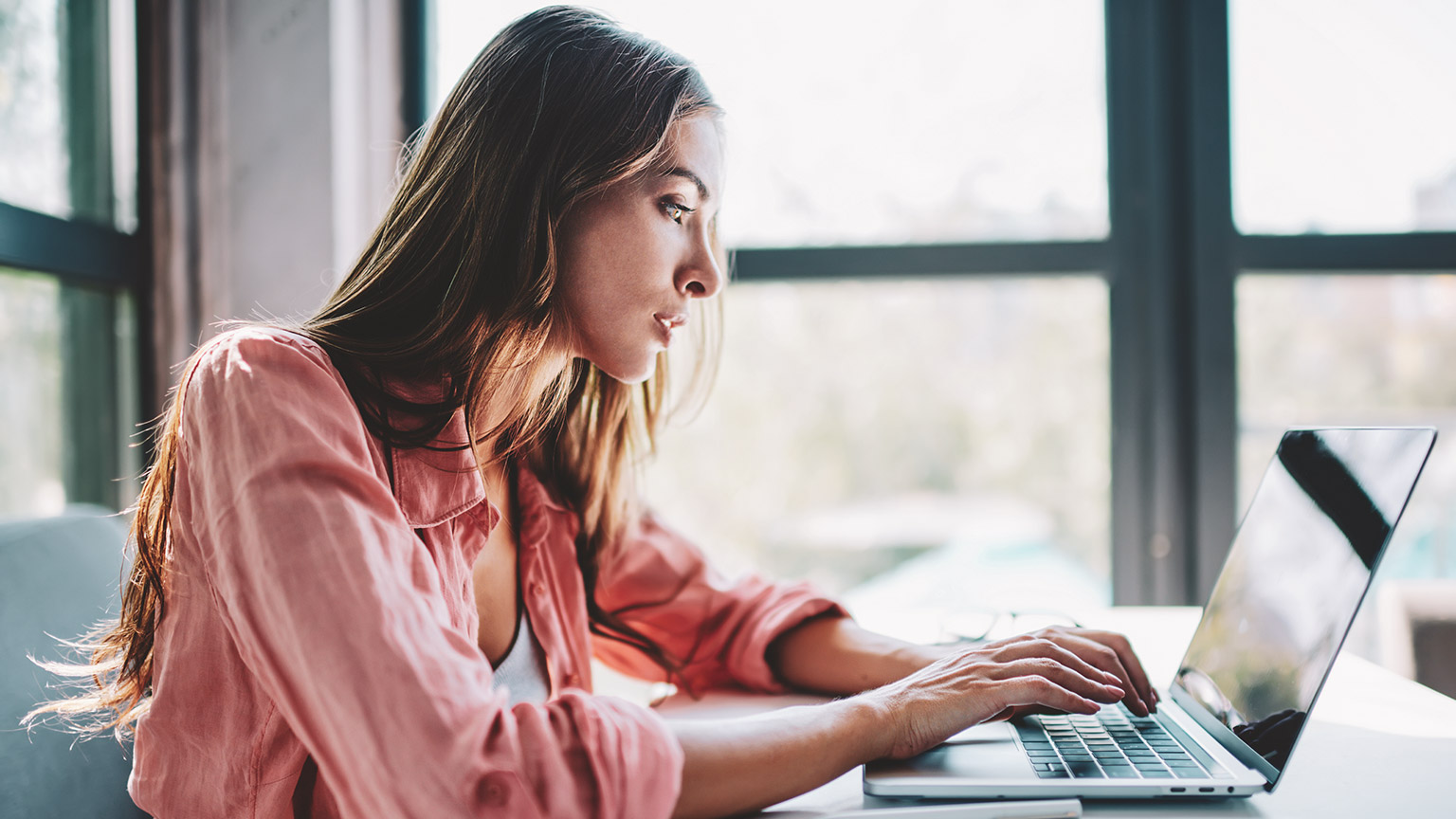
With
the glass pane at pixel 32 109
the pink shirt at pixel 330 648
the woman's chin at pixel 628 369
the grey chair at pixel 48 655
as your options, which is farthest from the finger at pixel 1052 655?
the glass pane at pixel 32 109

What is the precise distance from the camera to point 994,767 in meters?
0.64

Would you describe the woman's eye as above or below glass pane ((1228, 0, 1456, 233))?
below

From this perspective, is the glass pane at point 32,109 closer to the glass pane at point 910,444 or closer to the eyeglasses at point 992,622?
the glass pane at point 910,444

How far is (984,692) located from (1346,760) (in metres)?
0.31

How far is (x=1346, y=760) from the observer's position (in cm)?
70

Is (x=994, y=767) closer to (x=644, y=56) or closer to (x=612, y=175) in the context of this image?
(x=612, y=175)

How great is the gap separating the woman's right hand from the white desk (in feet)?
0.21

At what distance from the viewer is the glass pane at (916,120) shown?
1.73m

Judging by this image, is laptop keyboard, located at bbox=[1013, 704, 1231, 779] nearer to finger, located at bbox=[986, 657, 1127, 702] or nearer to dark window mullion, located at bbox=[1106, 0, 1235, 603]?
finger, located at bbox=[986, 657, 1127, 702]

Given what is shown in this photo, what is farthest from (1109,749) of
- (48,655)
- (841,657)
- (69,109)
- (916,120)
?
(69,109)

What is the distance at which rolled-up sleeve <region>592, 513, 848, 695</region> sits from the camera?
98 centimetres

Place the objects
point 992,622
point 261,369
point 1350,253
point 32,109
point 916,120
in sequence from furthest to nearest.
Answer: point 916,120, point 1350,253, point 32,109, point 992,622, point 261,369

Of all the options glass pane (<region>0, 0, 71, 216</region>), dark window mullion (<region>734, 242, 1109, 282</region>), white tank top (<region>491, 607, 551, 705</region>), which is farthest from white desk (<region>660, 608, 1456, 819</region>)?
glass pane (<region>0, 0, 71, 216</region>)

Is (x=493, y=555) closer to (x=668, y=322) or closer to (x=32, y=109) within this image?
(x=668, y=322)
